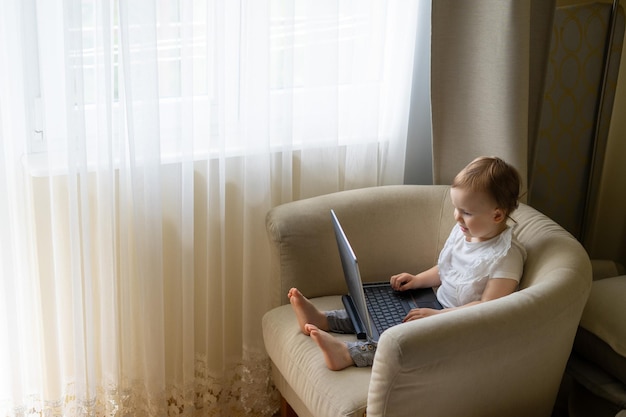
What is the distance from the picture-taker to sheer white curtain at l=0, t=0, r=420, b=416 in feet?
6.53

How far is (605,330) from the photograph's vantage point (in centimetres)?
211

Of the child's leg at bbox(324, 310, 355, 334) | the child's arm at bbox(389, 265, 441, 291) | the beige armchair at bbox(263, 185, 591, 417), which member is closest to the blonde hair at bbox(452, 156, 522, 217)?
the beige armchair at bbox(263, 185, 591, 417)

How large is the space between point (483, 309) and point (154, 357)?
1014mm

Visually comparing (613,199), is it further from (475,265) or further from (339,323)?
(339,323)

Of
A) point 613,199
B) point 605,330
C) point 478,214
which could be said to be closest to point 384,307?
point 478,214

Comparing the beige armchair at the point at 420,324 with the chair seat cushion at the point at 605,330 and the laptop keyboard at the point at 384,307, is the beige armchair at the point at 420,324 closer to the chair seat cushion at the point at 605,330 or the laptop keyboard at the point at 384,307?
the laptop keyboard at the point at 384,307

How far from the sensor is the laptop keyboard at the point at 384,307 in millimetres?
2075

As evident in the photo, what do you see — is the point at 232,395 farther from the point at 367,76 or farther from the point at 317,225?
the point at 367,76

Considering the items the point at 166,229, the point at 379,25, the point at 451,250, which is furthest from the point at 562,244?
the point at 166,229

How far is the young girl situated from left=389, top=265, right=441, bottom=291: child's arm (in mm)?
122

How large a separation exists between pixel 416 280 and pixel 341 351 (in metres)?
0.42

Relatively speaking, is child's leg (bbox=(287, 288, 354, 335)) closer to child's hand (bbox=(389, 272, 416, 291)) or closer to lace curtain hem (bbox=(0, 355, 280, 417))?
child's hand (bbox=(389, 272, 416, 291))

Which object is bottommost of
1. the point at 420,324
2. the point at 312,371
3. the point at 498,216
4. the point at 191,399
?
the point at 191,399

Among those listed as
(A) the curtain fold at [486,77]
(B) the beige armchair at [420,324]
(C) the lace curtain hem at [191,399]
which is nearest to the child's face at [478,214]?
(B) the beige armchair at [420,324]
